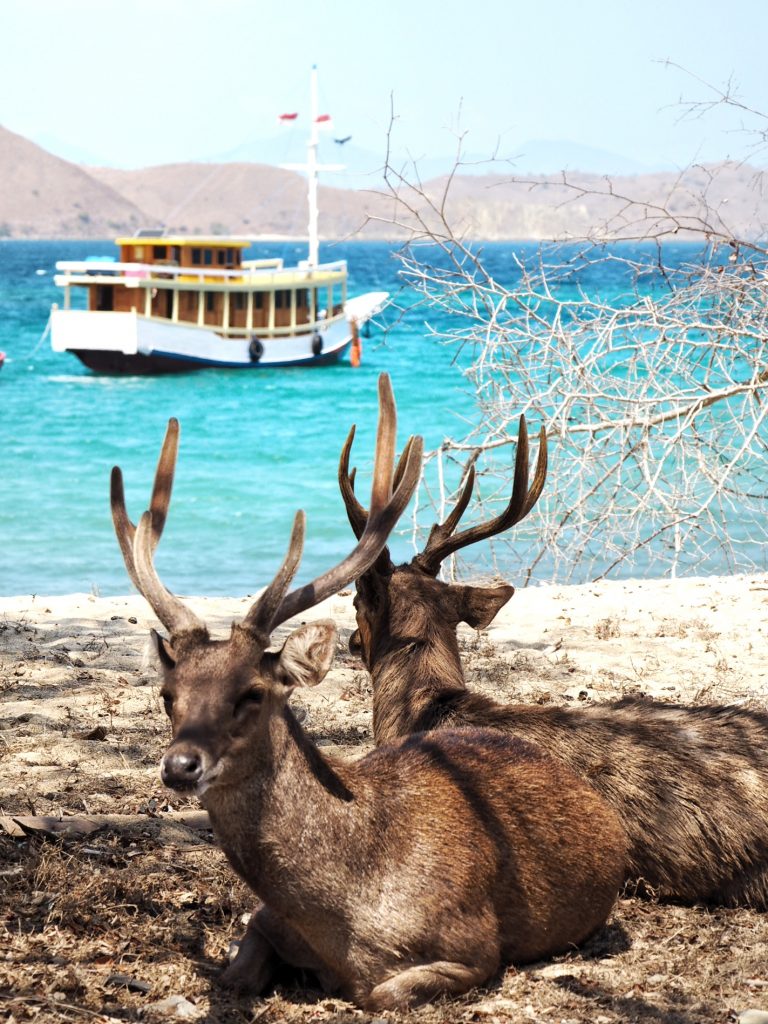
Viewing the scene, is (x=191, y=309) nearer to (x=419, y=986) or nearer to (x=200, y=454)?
(x=200, y=454)

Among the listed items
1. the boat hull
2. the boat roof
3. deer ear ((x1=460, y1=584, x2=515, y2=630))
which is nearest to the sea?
the boat hull

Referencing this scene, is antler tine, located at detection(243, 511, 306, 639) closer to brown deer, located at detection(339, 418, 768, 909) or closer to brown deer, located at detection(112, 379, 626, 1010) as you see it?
brown deer, located at detection(112, 379, 626, 1010)

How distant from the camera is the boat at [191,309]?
134ft

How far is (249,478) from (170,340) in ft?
58.4

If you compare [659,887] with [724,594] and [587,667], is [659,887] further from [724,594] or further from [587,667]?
[724,594]

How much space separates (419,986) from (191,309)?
40.3 meters

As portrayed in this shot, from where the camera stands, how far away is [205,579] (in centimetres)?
1642

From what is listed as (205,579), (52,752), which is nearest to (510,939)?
(52,752)

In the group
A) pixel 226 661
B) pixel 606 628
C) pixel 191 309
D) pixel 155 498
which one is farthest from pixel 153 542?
pixel 191 309

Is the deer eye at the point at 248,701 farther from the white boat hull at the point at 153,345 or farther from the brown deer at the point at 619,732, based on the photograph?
the white boat hull at the point at 153,345

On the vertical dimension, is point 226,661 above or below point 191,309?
below

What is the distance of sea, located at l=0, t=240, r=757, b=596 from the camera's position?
1706 centimetres

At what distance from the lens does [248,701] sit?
→ 401cm

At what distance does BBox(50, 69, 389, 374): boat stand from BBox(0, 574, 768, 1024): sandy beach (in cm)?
3073
